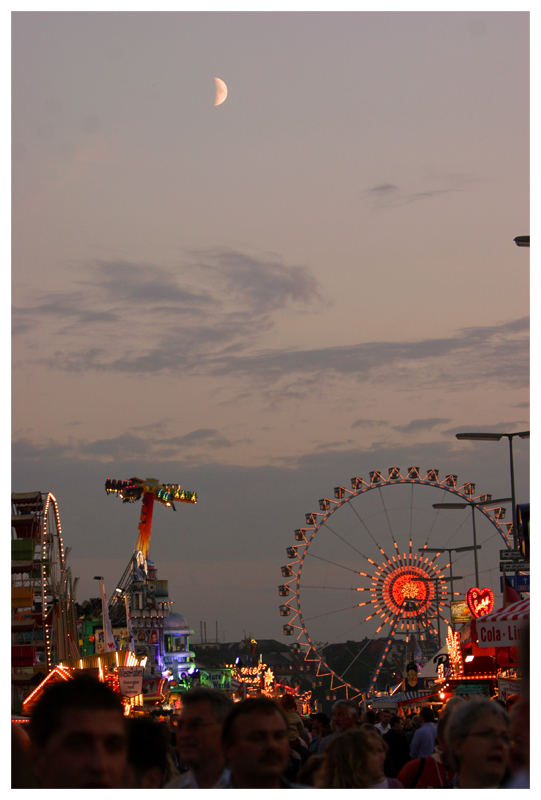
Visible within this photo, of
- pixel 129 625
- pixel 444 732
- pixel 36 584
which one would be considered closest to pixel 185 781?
pixel 444 732

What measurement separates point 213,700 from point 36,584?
4231 cm

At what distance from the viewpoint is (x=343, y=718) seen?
11672 millimetres

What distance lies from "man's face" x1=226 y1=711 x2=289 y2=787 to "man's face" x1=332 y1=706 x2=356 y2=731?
6.06m

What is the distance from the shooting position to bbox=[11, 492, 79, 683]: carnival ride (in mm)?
42531

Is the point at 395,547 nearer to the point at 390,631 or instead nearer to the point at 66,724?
the point at 390,631

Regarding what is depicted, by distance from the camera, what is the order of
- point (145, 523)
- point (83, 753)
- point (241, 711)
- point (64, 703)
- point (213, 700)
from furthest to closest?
point (145, 523), point (213, 700), point (241, 711), point (64, 703), point (83, 753)

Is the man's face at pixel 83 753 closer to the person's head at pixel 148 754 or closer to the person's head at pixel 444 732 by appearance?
the person's head at pixel 148 754

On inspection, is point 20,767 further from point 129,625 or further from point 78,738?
point 129,625

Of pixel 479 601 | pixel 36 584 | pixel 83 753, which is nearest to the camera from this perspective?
pixel 83 753

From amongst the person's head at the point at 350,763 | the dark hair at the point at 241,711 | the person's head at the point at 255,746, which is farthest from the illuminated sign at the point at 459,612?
the person's head at the point at 255,746

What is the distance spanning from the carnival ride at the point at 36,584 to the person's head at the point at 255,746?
35451mm

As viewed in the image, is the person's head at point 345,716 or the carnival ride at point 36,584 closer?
the person's head at point 345,716

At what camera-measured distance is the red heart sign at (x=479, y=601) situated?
4025cm
